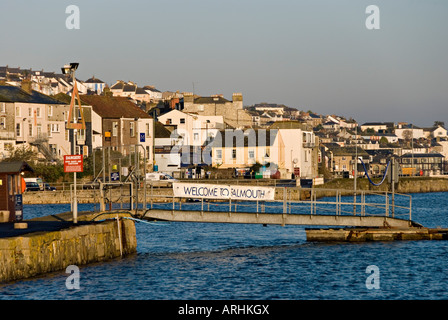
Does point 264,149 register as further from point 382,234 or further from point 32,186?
point 382,234

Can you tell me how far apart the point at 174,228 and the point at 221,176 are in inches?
1900

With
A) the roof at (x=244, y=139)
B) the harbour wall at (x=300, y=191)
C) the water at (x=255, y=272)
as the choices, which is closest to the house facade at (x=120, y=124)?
the roof at (x=244, y=139)

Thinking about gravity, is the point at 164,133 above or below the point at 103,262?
above

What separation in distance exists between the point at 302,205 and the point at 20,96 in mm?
39811

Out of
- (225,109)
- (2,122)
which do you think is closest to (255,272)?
(2,122)

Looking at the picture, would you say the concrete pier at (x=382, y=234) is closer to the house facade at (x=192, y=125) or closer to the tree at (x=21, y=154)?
the tree at (x=21, y=154)

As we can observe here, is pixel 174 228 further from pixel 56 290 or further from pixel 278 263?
pixel 56 290

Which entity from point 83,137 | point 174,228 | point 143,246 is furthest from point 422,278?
point 83,137

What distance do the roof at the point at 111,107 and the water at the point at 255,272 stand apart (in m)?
59.3

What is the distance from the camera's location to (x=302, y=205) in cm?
8125

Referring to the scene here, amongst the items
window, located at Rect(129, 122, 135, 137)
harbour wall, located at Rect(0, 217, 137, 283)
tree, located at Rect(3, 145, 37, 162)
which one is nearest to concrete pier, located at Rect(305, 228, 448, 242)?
harbour wall, located at Rect(0, 217, 137, 283)

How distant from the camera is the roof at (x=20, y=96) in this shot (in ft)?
317

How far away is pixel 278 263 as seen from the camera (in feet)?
124

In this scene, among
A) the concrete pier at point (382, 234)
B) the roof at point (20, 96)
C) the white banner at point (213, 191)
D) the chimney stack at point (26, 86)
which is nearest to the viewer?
the white banner at point (213, 191)
